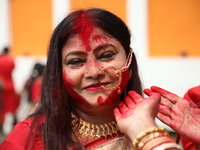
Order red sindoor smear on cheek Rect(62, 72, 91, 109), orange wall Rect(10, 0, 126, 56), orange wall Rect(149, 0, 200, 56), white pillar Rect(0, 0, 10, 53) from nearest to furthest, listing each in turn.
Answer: red sindoor smear on cheek Rect(62, 72, 91, 109)
orange wall Rect(149, 0, 200, 56)
orange wall Rect(10, 0, 126, 56)
white pillar Rect(0, 0, 10, 53)

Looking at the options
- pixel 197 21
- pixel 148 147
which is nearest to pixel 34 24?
pixel 197 21

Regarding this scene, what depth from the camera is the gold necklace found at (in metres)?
1.69

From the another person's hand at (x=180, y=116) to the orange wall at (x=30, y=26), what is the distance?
541 cm

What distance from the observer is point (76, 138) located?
1650mm

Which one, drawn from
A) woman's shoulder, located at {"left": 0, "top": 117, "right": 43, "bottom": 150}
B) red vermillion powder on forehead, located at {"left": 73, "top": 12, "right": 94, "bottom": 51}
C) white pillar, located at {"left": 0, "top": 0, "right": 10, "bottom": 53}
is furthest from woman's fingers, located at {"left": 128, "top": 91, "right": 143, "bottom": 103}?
white pillar, located at {"left": 0, "top": 0, "right": 10, "bottom": 53}

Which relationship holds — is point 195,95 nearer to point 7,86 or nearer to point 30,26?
point 7,86

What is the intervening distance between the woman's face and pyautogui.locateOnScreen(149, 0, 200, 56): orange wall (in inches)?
147

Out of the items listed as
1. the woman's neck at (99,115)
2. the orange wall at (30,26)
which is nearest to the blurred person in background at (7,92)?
the orange wall at (30,26)

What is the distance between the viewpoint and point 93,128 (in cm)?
171

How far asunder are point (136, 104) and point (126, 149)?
338mm

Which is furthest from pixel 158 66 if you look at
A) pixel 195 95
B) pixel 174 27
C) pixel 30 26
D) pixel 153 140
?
pixel 153 140

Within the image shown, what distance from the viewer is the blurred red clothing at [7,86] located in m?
5.96

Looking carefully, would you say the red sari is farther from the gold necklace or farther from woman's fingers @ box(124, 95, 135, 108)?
woman's fingers @ box(124, 95, 135, 108)

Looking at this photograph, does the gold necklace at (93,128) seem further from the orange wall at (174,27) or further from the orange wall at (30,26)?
the orange wall at (30,26)
